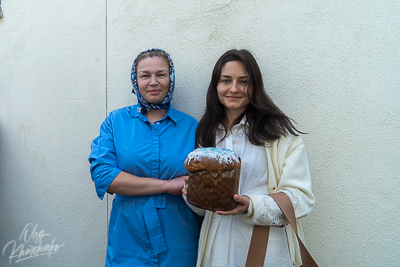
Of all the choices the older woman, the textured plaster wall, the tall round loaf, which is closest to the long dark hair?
the older woman

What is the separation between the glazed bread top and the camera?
1592mm

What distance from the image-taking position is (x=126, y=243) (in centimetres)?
197

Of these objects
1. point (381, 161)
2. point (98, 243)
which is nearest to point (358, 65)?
point (381, 161)

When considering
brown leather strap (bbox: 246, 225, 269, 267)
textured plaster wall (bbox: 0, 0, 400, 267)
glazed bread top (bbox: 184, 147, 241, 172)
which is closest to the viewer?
glazed bread top (bbox: 184, 147, 241, 172)

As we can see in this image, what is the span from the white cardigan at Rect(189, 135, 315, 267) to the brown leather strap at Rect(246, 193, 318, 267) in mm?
30

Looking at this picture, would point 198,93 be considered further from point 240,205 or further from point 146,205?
point 240,205

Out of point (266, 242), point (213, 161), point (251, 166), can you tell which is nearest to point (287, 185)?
point (251, 166)

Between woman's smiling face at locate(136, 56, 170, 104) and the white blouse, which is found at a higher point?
woman's smiling face at locate(136, 56, 170, 104)

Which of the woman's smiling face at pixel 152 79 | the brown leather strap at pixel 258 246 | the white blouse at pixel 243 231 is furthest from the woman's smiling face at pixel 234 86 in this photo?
the brown leather strap at pixel 258 246

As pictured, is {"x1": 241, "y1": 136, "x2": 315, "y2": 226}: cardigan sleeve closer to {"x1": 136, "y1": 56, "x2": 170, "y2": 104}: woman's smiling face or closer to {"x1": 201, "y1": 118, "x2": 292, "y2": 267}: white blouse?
{"x1": 201, "y1": 118, "x2": 292, "y2": 267}: white blouse

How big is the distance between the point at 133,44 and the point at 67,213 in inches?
66.9

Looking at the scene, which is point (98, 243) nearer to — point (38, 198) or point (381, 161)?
point (38, 198)

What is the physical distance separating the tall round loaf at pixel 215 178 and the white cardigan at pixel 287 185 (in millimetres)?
149

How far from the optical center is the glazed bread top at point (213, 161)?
1.59 m
